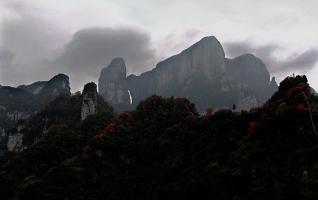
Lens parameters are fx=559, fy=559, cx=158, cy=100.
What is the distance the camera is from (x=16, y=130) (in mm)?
139000

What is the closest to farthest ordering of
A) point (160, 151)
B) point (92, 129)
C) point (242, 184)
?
point (242, 184), point (160, 151), point (92, 129)

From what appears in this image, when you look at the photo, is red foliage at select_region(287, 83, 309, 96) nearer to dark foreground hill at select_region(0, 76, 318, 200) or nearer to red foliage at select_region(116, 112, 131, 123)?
dark foreground hill at select_region(0, 76, 318, 200)

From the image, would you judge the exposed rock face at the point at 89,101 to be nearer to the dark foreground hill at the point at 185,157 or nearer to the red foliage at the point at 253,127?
the dark foreground hill at the point at 185,157

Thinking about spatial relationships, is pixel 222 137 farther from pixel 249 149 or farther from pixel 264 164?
pixel 264 164

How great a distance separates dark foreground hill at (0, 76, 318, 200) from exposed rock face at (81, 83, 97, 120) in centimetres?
2876

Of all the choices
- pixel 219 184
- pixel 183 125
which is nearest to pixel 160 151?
pixel 183 125

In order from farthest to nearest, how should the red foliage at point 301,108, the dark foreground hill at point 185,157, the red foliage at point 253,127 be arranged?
1. the red foliage at point 253,127
2. the red foliage at point 301,108
3. the dark foreground hill at point 185,157

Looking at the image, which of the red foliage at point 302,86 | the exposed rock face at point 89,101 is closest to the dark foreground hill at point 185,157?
the red foliage at point 302,86

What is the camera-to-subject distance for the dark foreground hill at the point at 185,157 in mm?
46562

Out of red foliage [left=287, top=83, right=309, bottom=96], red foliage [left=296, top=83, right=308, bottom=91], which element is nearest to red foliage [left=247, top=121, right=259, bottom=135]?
red foliage [left=287, top=83, right=309, bottom=96]

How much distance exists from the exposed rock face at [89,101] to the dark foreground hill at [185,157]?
2876cm

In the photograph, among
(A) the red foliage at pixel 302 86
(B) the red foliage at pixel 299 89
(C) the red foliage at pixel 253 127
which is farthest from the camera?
(A) the red foliage at pixel 302 86

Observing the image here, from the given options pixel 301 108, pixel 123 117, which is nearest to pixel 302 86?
pixel 301 108

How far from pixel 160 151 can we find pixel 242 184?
1814cm
